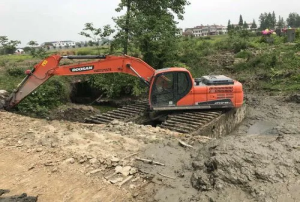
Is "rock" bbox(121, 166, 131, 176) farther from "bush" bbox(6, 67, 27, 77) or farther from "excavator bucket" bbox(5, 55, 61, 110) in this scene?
"bush" bbox(6, 67, 27, 77)

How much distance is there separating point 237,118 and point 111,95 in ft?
16.5

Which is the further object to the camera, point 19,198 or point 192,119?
point 192,119

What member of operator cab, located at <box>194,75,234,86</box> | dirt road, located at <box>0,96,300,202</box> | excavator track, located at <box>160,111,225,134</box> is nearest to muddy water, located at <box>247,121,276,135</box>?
excavator track, located at <box>160,111,225,134</box>

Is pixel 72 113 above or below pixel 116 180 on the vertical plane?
above

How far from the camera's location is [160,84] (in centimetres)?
837

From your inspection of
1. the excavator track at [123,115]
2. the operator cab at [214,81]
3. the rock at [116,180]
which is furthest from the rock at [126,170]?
the operator cab at [214,81]

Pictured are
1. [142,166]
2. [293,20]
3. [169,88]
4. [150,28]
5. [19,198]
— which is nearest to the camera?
[19,198]

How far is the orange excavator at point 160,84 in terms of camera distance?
27.0ft

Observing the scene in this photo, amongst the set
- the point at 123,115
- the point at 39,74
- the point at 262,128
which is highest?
the point at 39,74

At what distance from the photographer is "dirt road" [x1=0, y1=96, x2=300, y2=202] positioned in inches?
153

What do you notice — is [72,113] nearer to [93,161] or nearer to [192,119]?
[192,119]

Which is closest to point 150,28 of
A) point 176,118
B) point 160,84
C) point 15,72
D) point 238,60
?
point 160,84

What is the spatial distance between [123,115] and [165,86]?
1.58 metres

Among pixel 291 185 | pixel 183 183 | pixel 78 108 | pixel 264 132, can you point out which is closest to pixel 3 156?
pixel 183 183
